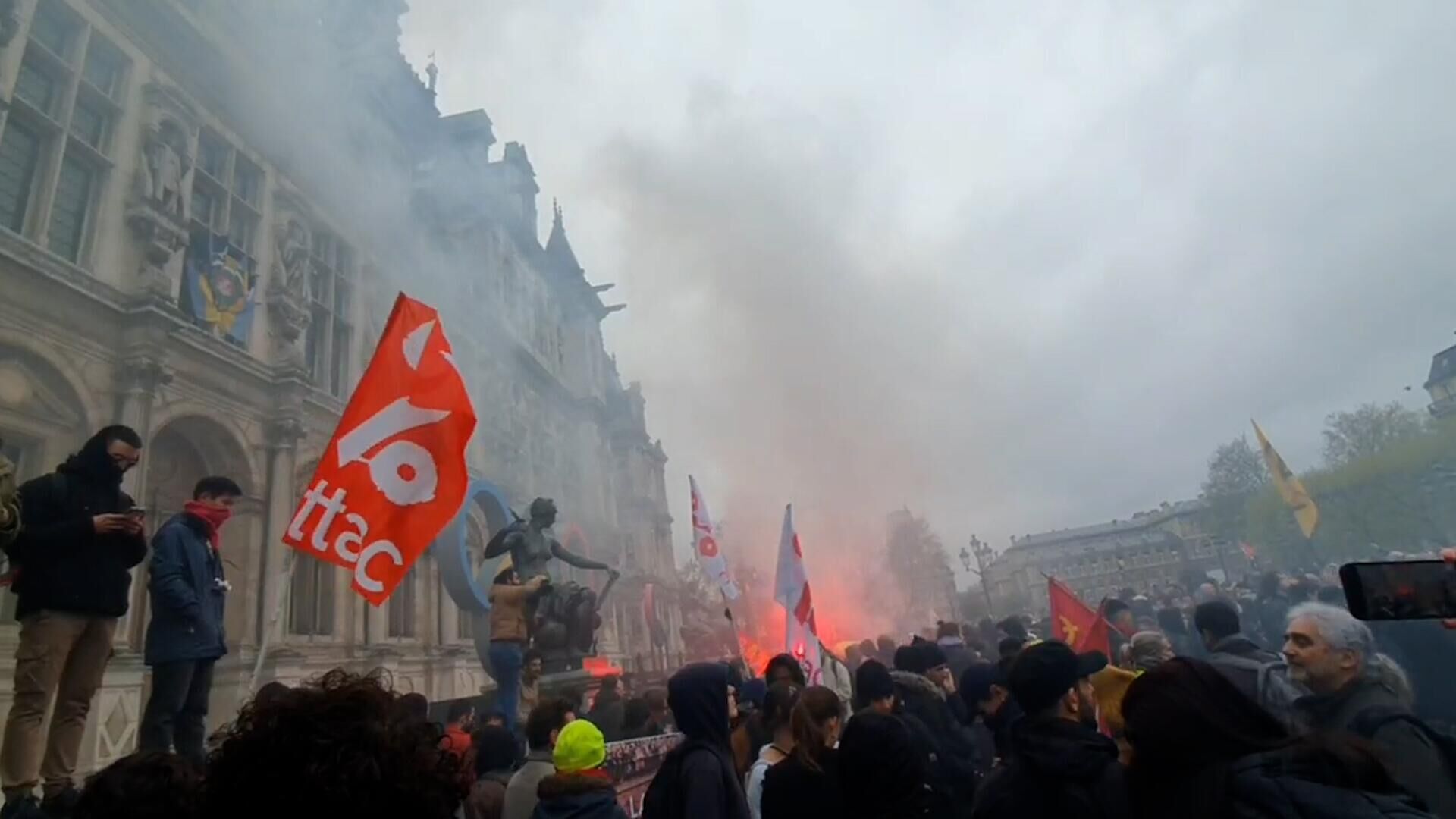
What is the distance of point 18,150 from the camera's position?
984 centimetres

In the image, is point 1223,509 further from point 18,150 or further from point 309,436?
point 18,150

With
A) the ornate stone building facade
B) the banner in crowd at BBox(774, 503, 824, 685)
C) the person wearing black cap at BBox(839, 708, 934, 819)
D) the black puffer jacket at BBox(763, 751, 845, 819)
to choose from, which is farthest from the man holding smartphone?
the banner in crowd at BBox(774, 503, 824, 685)

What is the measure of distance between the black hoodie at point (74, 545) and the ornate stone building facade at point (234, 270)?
868mm

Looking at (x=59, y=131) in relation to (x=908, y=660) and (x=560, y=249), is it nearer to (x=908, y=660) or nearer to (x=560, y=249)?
(x=908, y=660)

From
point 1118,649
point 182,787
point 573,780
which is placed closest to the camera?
point 182,787

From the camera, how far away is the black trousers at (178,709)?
14.2 ft

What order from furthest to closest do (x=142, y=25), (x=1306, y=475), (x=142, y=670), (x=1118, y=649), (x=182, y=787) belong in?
(x=1306, y=475)
(x=142, y=25)
(x=142, y=670)
(x=1118, y=649)
(x=182, y=787)

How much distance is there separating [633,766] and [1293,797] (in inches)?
204

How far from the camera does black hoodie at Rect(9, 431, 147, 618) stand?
13.1 feet

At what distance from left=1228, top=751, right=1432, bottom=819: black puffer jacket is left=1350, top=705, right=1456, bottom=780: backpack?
1.21 m

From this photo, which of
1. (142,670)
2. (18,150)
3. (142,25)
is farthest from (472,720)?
(142,25)

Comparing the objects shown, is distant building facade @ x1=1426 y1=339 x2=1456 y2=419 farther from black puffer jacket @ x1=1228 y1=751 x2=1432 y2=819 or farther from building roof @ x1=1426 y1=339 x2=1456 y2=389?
black puffer jacket @ x1=1228 y1=751 x2=1432 y2=819

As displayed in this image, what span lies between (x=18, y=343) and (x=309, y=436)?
16.3ft

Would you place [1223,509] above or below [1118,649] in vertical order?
above
